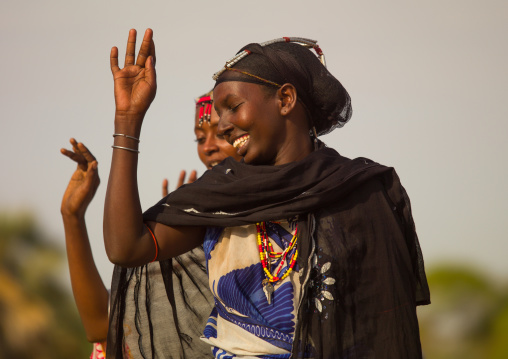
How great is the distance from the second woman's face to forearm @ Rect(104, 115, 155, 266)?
2292 millimetres

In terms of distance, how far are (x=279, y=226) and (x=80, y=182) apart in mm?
1881

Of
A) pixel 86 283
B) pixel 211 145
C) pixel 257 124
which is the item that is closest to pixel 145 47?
pixel 257 124

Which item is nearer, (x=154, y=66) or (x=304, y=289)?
(x=304, y=289)

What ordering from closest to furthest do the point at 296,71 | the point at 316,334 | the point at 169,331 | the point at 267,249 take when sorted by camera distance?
1. the point at 316,334
2. the point at 267,249
3. the point at 296,71
4. the point at 169,331

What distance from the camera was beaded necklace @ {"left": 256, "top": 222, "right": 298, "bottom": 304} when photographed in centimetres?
329

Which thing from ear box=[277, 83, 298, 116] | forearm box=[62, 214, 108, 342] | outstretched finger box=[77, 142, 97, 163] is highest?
ear box=[277, 83, 298, 116]

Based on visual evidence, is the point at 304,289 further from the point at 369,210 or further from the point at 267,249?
the point at 369,210

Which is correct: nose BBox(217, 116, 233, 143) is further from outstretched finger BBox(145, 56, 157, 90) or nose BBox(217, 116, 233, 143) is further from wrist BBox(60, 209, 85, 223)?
wrist BBox(60, 209, 85, 223)

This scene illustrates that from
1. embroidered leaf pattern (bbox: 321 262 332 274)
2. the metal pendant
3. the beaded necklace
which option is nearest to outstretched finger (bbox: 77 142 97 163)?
the beaded necklace

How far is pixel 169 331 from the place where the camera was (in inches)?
161

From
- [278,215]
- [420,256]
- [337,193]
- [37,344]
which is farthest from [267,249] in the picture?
[37,344]

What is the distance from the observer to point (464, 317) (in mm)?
15125

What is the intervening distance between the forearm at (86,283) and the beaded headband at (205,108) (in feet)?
4.67

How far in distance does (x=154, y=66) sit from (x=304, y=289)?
1221 millimetres
